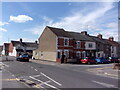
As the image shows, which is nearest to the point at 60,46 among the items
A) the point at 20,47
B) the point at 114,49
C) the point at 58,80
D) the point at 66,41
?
the point at 66,41

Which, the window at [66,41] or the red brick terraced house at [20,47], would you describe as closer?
the window at [66,41]

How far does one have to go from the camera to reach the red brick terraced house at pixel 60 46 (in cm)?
3338

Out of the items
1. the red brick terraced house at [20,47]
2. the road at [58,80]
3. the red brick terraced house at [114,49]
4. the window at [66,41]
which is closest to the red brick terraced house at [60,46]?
the window at [66,41]

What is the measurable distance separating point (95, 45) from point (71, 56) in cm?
1165

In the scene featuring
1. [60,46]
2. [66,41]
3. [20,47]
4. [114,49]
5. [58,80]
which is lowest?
[58,80]

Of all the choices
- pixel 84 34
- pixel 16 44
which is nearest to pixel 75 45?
pixel 84 34

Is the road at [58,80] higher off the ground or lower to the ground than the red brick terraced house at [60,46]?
lower

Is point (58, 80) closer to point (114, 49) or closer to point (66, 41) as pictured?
point (66, 41)

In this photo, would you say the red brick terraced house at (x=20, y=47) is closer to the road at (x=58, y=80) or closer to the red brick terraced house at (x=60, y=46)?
the red brick terraced house at (x=60, y=46)

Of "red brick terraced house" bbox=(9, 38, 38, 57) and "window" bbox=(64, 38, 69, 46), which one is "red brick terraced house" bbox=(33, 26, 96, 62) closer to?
"window" bbox=(64, 38, 69, 46)

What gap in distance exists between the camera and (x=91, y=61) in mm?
31266

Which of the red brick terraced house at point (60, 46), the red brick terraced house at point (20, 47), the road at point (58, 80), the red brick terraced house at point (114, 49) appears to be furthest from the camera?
the red brick terraced house at point (20, 47)

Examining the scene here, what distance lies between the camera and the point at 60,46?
110 feet

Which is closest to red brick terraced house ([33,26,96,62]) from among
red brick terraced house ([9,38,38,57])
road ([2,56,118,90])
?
road ([2,56,118,90])
